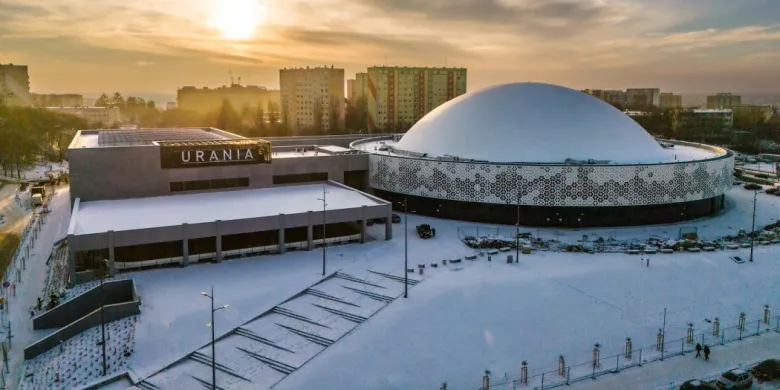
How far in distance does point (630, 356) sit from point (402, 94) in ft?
448

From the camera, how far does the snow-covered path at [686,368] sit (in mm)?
28516

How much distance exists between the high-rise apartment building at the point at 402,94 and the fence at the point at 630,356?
415 ft

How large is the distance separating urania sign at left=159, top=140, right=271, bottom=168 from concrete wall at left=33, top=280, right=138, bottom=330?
20.0 m

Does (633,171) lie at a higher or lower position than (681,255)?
higher

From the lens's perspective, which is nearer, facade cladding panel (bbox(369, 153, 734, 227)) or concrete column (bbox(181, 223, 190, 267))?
concrete column (bbox(181, 223, 190, 267))

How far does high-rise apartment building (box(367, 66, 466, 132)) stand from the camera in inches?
6329

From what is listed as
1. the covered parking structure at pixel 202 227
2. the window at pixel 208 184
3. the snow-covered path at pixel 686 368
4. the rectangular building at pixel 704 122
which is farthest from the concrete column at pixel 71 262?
the rectangular building at pixel 704 122

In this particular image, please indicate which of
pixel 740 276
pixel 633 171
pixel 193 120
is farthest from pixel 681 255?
pixel 193 120

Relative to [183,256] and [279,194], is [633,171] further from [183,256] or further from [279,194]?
[183,256]

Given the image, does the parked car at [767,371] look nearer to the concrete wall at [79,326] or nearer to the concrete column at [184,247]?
the concrete wall at [79,326]

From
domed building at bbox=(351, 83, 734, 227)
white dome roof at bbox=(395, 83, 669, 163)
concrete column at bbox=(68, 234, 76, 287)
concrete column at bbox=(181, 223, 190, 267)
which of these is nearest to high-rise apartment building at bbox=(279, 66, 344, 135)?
white dome roof at bbox=(395, 83, 669, 163)

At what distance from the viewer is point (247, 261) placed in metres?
46.3

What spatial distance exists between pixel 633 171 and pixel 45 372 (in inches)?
1992

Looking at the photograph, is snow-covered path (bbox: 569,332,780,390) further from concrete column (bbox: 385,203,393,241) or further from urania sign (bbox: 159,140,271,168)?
urania sign (bbox: 159,140,271,168)
